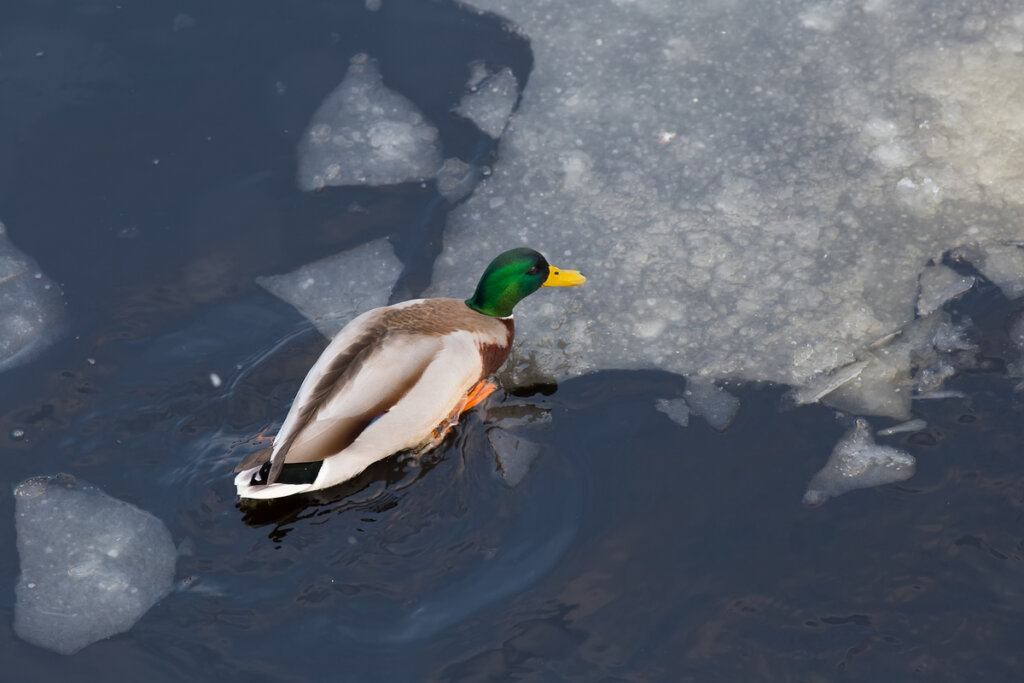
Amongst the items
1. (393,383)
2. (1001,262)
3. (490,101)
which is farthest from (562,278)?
(1001,262)

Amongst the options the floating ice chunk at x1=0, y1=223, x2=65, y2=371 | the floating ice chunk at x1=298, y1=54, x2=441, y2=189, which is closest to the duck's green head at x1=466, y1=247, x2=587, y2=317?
the floating ice chunk at x1=298, y1=54, x2=441, y2=189

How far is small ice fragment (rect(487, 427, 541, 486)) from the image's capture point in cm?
405

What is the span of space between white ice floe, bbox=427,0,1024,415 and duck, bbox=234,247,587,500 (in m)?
0.27

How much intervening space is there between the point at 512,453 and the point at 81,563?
64.6 inches

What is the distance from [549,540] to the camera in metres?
3.85

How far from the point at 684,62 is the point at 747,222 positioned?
1064 millimetres

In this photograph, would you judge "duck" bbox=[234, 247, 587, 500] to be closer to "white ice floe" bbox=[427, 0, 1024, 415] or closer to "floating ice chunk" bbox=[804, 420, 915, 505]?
"white ice floe" bbox=[427, 0, 1024, 415]

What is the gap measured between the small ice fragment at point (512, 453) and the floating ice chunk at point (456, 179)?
129 centimetres

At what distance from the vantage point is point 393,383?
392 centimetres

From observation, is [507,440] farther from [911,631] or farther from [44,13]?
[44,13]

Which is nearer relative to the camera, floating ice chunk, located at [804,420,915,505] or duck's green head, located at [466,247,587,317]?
floating ice chunk, located at [804,420,915,505]

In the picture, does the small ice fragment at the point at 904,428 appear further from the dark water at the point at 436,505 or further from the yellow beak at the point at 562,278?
the yellow beak at the point at 562,278

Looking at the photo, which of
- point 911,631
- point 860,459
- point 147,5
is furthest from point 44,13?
point 911,631

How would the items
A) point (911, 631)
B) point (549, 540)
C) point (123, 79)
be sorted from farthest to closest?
point (123, 79) < point (549, 540) < point (911, 631)
